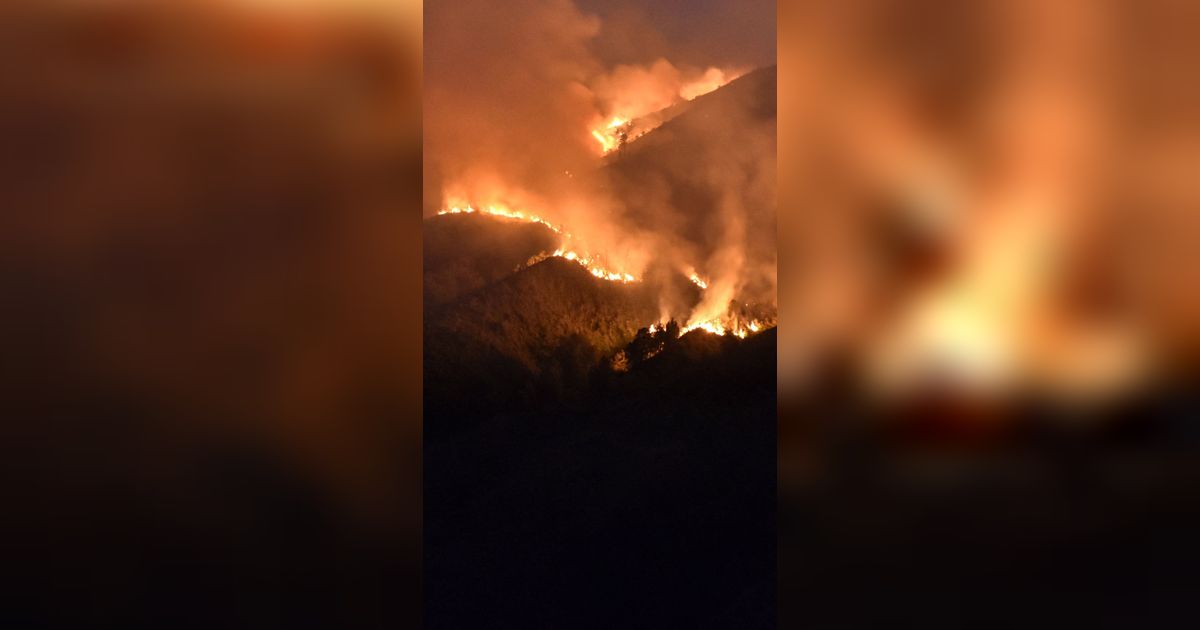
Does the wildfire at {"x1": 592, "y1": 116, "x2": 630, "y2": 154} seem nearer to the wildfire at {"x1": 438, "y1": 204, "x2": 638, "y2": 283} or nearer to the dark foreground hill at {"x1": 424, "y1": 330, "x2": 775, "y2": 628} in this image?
the wildfire at {"x1": 438, "y1": 204, "x2": 638, "y2": 283}

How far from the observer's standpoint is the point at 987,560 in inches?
69.1

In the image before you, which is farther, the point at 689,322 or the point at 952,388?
the point at 689,322

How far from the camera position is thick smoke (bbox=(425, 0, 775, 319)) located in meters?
2.78

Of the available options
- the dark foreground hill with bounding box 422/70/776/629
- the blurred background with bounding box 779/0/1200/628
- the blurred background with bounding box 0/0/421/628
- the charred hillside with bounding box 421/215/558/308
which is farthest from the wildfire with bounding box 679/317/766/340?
the blurred background with bounding box 0/0/421/628

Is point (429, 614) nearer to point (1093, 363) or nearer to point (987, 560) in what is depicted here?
point (987, 560)

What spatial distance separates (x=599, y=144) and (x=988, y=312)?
58.1 inches

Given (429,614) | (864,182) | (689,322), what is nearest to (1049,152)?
(864,182)

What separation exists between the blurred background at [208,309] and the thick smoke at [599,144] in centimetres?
101

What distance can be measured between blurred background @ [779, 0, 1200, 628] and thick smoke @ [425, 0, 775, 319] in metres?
1.08

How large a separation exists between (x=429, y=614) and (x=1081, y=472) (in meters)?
1.82

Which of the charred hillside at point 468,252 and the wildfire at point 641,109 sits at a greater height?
the wildfire at point 641,109

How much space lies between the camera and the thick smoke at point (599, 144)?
2.78m

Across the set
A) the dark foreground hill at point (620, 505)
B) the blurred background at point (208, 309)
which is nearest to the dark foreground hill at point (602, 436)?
the dark foreground hill at point (620, 505)

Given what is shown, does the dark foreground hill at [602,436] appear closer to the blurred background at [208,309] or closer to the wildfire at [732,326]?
the wildfire at [732,326]
